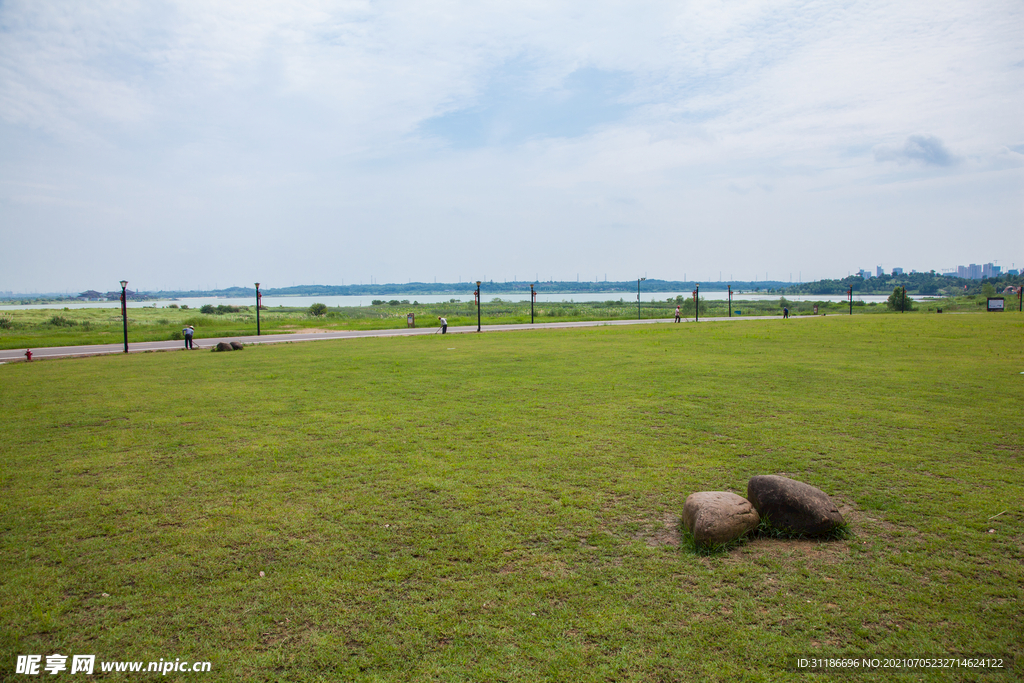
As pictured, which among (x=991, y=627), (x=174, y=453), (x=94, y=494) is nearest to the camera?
(x=991, y=627)

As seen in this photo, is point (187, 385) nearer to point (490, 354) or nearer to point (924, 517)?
point (490, 354)

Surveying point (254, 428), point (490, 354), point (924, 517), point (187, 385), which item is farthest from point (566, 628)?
point (490, 354)

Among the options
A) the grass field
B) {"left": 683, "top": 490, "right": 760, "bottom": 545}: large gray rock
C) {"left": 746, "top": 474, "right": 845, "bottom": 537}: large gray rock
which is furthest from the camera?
{"left": 746, "top": 474, "right": 845, "bottom": 537}: large gray rock

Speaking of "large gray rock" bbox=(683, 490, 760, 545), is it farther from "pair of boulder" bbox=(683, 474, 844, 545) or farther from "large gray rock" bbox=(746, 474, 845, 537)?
"large gray rock" bbox=(746, 474, 845, 537)

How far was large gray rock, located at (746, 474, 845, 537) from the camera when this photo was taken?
17.3ft

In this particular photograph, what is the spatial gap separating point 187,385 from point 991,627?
1695cm

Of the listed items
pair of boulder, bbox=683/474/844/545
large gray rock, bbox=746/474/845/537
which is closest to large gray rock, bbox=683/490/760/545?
pair of boulder, bbox=683/474/844/545

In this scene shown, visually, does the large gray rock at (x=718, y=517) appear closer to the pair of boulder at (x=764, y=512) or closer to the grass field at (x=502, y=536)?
the pair of boulder at (x=764, y=512)

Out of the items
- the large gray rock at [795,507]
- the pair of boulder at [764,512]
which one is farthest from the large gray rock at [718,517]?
the large gray rock at [795,507]

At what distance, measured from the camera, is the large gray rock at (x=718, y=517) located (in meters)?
5.08

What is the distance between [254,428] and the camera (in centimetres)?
991

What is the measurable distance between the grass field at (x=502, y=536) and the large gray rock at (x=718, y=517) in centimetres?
23

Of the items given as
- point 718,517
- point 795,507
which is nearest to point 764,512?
point 795,507

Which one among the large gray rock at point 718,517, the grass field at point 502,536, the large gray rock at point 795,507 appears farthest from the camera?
the large gray rock at point 795,507
